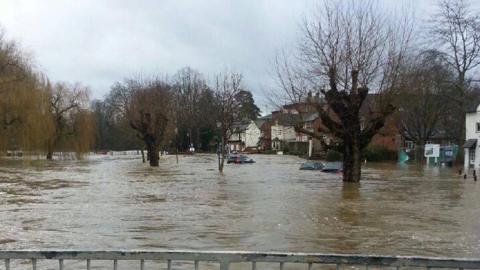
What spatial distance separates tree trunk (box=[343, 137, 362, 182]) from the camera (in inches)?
1163

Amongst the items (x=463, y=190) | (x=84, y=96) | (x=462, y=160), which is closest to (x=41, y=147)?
(x=84, y=96)

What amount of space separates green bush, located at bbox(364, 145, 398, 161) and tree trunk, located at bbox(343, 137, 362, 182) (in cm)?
4057

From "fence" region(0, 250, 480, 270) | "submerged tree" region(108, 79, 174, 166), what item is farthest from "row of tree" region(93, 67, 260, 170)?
"fence" region(0, 250, 480, 270)

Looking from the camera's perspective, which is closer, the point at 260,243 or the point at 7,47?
the point at 260,243

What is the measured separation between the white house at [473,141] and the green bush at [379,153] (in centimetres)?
1731

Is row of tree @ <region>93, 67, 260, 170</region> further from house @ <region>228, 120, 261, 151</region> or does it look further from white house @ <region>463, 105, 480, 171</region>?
white house @ <region>463, 105, 480, 171</region>

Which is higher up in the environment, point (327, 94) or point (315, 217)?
point (327, 94)

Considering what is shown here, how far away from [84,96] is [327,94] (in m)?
45.1

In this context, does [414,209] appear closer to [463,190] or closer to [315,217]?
[315,217]

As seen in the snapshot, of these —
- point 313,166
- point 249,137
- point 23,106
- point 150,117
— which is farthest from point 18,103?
point 249,137

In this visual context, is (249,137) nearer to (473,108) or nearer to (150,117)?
(150,117)

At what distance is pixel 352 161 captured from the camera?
30312 mm

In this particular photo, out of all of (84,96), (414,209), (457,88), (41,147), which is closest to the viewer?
(414,209)

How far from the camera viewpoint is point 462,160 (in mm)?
60656
